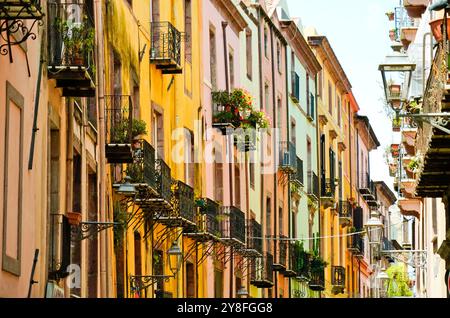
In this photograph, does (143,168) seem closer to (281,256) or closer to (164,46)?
(164,46)

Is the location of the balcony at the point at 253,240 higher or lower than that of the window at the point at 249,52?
lower

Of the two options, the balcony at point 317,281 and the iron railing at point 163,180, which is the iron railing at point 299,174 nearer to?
the balcony at point 317,281

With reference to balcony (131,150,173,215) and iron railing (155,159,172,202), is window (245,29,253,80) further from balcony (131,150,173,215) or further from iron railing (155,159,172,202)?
iron railing (155,159,172,202)

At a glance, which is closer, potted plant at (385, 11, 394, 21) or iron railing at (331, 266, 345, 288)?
→ potted plant at (385, 11, 394, 21)

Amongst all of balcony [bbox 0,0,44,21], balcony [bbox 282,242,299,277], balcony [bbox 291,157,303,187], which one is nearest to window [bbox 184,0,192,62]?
balcony [bbox 282,242,299,277]

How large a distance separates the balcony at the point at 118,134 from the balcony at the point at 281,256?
1932 centimetres

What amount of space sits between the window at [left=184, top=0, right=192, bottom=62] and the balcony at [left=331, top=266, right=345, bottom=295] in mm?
22279

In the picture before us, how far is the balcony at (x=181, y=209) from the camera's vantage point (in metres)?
33.8

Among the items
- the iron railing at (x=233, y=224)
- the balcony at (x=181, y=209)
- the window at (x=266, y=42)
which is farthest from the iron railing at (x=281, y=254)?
the balcony at (x=181, y=209)

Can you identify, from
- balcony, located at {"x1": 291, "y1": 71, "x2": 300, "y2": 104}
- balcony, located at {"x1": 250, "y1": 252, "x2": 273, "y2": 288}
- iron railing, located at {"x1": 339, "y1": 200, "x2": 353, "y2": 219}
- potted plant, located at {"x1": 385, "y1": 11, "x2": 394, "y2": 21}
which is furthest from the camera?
iron railing, located at {"x1": 339, "y1": 200, "x2": 353, "y2": 219}

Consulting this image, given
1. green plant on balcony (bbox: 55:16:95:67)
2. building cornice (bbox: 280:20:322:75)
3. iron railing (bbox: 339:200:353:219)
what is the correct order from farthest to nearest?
iron railing (bbox: 339:200:353:219), building cornice (bbox: 280:20:322:75), green plant on balcony (bbox: 55:16:95:67)

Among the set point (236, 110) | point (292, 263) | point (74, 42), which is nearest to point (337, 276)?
point (292, 263)

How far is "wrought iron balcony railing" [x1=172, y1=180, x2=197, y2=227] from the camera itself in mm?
34000

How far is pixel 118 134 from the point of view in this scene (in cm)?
2930
